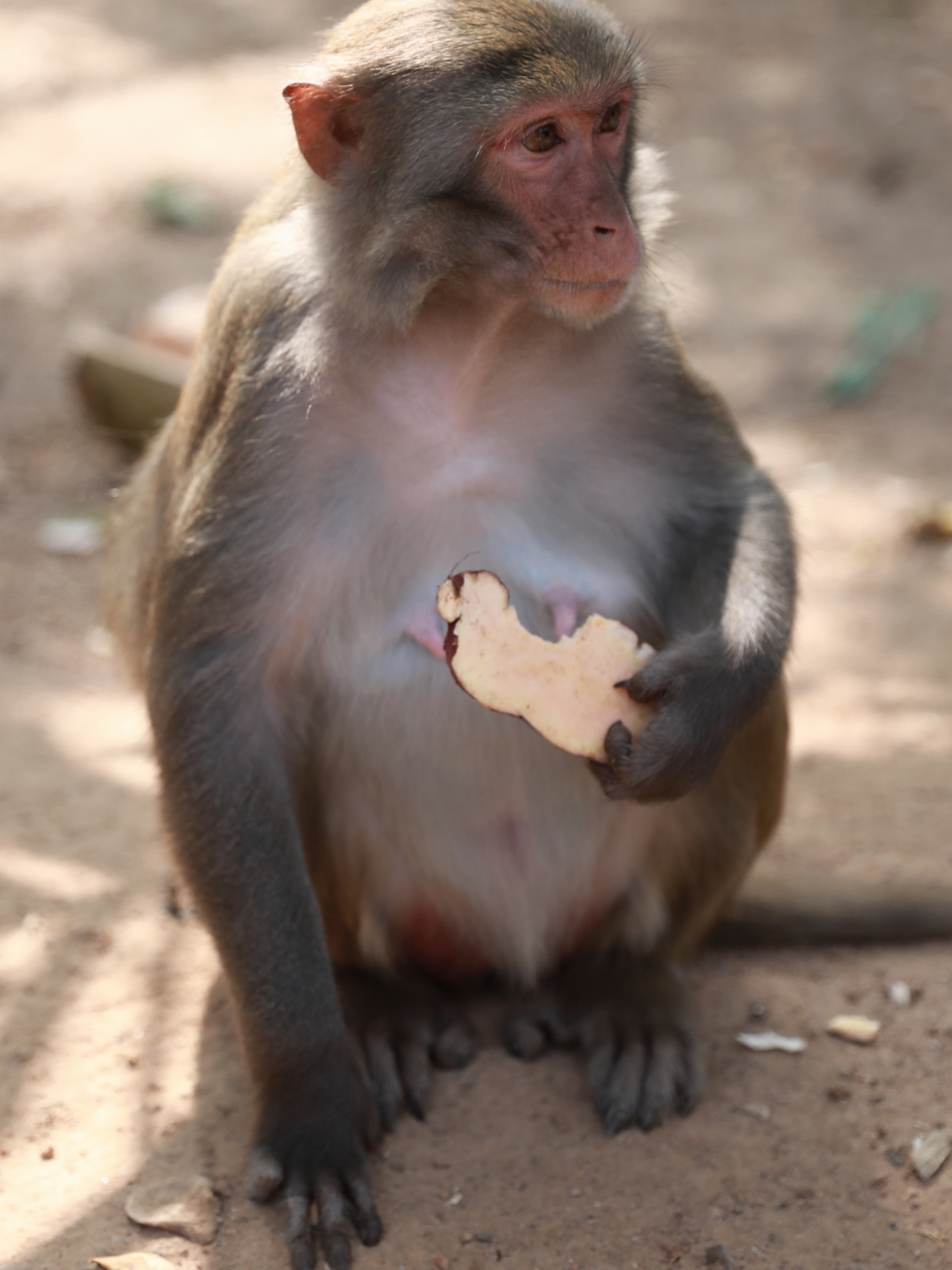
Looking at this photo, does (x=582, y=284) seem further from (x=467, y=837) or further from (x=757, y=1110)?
(x=757, y=1110)

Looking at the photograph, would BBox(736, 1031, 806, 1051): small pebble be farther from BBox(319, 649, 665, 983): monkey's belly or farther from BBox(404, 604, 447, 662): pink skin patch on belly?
BBox(404, 604, 447, 662): pink skin patch on belly

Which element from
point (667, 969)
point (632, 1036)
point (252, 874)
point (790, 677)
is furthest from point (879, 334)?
point (252, 874)

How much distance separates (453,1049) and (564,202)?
5.29 ft

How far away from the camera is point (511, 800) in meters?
3.02

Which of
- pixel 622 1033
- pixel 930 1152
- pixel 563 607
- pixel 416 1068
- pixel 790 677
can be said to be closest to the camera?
pixel 930 1152

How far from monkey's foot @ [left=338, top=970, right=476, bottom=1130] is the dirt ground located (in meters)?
0.07

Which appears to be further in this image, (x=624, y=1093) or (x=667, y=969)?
(x=667, y=969)

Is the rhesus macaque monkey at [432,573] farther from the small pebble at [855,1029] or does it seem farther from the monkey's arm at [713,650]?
the small pebble at [855,1029]

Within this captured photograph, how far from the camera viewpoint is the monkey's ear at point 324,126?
2.63 metres

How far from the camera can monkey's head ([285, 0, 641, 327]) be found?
2543 millimetres

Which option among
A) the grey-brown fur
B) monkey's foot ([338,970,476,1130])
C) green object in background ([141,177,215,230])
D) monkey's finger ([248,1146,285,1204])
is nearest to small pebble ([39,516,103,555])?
green object in background ([141,177,215,230])

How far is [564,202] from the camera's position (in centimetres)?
255

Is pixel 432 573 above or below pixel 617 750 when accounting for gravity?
above

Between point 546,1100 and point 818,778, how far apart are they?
57.0 inches
